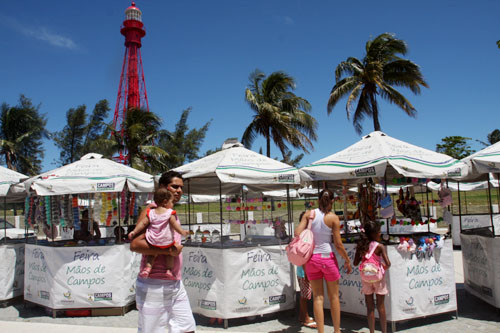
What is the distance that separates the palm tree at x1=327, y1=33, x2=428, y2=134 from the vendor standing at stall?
16.5 meters

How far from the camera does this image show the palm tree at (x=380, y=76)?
59.4ft

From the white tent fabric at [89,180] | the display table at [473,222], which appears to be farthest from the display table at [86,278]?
the display table at [473,222]

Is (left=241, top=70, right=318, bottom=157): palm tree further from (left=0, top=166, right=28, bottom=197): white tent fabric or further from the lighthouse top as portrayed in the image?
the lighthouse top

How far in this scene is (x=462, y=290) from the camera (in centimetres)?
734

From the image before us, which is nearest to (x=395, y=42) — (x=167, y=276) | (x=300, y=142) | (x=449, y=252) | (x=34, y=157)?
(x=300, y=142)

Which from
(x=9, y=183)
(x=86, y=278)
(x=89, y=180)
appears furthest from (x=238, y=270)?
(x=9, y=183)

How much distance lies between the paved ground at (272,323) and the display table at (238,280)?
21 cm

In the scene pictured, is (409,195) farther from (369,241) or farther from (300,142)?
(300,142)

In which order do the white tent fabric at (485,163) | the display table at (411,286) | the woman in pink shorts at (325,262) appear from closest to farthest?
the woman in pink shorts at (325,262) < the display table at (411,286) < the white tent fabric at (485,163)

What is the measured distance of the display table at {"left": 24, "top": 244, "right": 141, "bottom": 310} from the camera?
253 inches

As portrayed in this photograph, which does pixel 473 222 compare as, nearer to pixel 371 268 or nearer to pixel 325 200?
pixel 371 268

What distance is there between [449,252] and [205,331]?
3824mm

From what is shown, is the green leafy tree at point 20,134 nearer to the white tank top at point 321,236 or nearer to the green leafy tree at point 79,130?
the green leafy tree at point 79,130

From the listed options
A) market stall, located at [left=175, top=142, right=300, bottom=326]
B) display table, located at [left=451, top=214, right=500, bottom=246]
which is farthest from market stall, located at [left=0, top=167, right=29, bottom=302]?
display table, located at [left=451, top=214, right=500, bottom=246]
